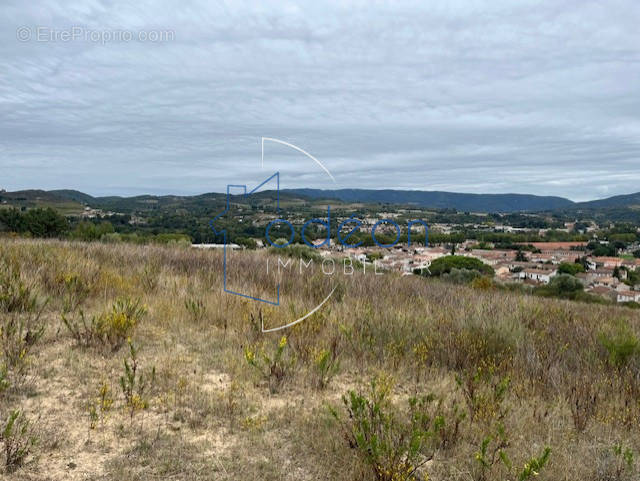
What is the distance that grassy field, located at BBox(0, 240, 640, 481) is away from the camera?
2.75 meters

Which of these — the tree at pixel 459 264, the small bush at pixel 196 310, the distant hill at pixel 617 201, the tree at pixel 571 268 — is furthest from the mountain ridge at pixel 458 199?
the small bush at pixel 196 310

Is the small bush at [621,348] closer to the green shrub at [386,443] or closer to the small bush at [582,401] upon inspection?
the small bush at [582,401]

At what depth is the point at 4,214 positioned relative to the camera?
30797 mm

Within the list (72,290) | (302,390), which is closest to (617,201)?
(302,390)

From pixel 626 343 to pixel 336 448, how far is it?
402 cm

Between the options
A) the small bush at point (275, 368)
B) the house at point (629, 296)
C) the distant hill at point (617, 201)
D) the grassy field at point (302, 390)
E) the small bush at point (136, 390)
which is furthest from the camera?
the distant hill at point (617, 201)

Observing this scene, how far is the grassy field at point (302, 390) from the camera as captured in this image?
2.75 metres

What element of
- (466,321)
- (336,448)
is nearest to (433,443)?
(336,448)

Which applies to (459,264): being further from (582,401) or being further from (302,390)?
(302,390)

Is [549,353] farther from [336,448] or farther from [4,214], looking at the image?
[4,214]

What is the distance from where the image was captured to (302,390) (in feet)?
13.0

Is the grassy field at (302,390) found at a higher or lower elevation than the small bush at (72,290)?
lower

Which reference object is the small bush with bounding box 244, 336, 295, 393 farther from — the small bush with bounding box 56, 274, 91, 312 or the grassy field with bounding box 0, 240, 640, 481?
the small bush with bounding box 56, 274, 91, 312

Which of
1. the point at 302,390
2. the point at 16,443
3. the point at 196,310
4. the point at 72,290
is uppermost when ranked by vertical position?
the point at 72,290
